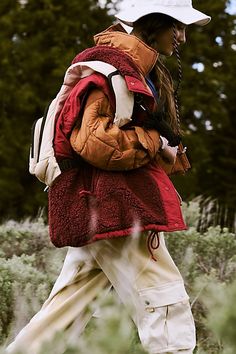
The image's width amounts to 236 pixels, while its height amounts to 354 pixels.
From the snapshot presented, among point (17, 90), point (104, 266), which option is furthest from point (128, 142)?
point (17, 90)

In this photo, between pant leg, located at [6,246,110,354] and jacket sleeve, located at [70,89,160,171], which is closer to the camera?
jacket sleeve, located at [70,89,160,171]

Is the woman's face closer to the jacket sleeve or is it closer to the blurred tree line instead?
the jacket sleeve

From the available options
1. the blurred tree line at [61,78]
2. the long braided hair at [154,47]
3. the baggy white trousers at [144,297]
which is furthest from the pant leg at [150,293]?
the blurred tree line at [61,78]

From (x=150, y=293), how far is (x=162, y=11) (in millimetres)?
1078

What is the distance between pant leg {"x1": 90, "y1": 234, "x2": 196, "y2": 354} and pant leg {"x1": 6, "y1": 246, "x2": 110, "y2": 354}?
16cm

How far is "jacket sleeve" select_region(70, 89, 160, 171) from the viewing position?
3617 mm

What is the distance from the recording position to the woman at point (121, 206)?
3.62 m

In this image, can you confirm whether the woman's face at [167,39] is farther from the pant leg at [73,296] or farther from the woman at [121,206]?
the pant leg at [73,296]

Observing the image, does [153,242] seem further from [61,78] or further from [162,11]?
[61,78]

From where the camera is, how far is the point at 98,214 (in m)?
3.61

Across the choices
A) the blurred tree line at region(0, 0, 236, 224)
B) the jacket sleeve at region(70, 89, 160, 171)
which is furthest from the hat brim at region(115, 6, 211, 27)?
the blurred tree line at region(0, 0, 236, 224)

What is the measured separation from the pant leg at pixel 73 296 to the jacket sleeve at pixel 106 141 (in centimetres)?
39

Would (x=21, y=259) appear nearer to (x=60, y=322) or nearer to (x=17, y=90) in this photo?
(x=60, y=322)

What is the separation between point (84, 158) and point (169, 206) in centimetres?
36
